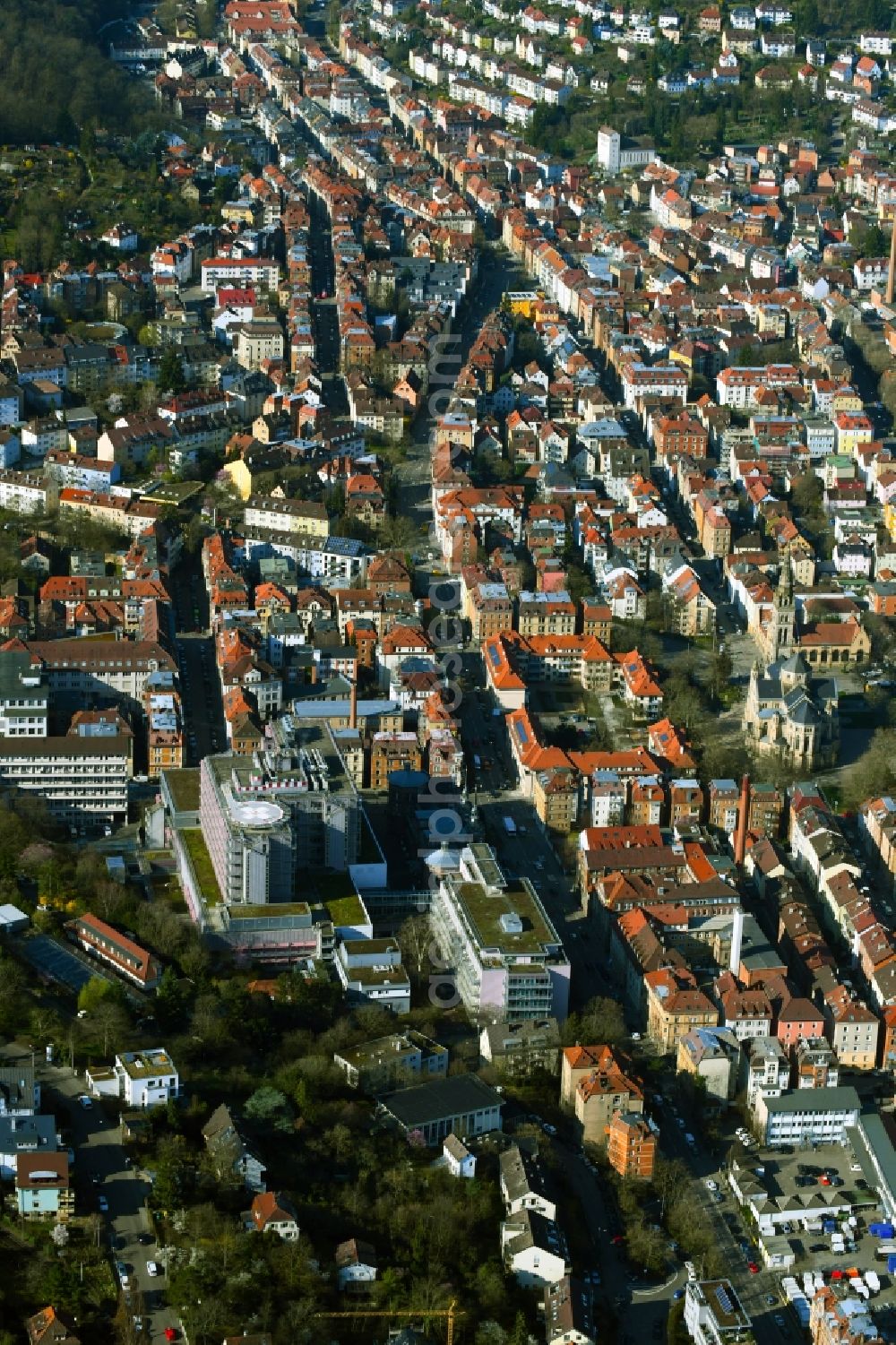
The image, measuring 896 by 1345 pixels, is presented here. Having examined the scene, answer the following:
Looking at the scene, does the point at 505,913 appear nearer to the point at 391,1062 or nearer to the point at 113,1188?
the point at 391,1062

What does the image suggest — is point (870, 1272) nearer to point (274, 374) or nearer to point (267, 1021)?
point (267, 1021)

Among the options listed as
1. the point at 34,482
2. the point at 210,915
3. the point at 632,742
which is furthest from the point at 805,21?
the point at 210,915

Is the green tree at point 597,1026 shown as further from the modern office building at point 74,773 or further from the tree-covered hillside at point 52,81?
the tree-covered hillside at point 52,81

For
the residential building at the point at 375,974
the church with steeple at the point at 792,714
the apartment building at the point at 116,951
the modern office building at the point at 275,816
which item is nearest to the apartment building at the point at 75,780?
the modern office building at the point at 275,816

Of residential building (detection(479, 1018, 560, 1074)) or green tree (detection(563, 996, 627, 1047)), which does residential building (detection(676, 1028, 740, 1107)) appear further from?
residential building (detection(479, 1018, 560, 1074))

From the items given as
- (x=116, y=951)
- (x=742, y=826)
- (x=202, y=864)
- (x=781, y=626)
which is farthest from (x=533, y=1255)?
(x=781, y=626)

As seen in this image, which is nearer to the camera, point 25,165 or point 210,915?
point 210,915
